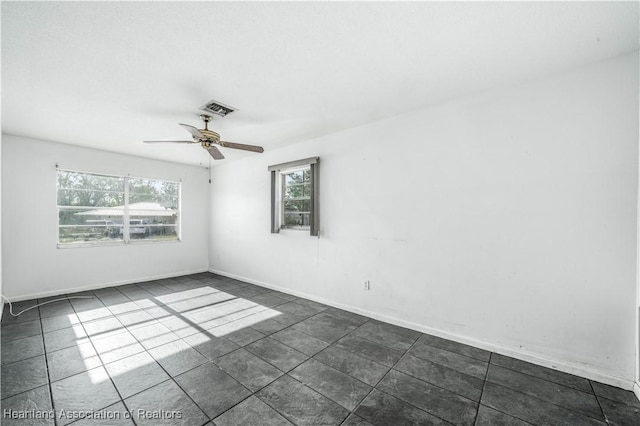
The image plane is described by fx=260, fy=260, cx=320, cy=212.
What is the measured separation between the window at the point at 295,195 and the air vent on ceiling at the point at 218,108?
4.65 feet

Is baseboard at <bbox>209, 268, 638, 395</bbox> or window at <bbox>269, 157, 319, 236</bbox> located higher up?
window at <bbox>269, 157, 319, 236</bbox>

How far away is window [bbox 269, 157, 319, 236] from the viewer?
4082 millimetres

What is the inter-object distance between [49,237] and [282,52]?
5.06 metres

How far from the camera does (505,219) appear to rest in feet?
8.40

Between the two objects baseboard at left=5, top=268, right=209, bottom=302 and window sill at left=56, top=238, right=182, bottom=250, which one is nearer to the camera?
baseboard at left=5, top=268, right=209, bottom=302

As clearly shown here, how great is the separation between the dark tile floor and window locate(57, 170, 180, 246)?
173 centimetres

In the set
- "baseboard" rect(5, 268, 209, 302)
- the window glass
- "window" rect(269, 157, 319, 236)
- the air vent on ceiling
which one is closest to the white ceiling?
the air vent on ceiling

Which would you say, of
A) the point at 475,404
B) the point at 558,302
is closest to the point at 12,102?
the point at 475,404

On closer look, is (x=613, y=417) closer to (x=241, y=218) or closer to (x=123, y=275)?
(x=241, y=218)

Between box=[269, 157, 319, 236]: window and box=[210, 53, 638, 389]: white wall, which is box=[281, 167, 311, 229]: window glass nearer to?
box=[269, 157, 319, 236]: window

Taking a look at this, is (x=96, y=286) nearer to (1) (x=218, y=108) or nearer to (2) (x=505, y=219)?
(1) (x=218, y=108)

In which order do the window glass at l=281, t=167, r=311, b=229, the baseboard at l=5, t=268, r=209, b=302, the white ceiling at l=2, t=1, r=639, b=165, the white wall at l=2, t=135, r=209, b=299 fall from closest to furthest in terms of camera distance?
1. the white ceiling at l=2, t=1, r=639, b=165
2. the white wall at l=2, t=135, r=209, b=299
3. the baseboard at l=5, t=268, r=209, b=302
4. the window glass at l=281, t=167, r=311, b=229

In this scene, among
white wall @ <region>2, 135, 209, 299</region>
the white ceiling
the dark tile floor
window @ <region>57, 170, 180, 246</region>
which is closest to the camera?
the white ceiling

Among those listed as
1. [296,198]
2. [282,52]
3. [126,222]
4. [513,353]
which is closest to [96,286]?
[126,222]
